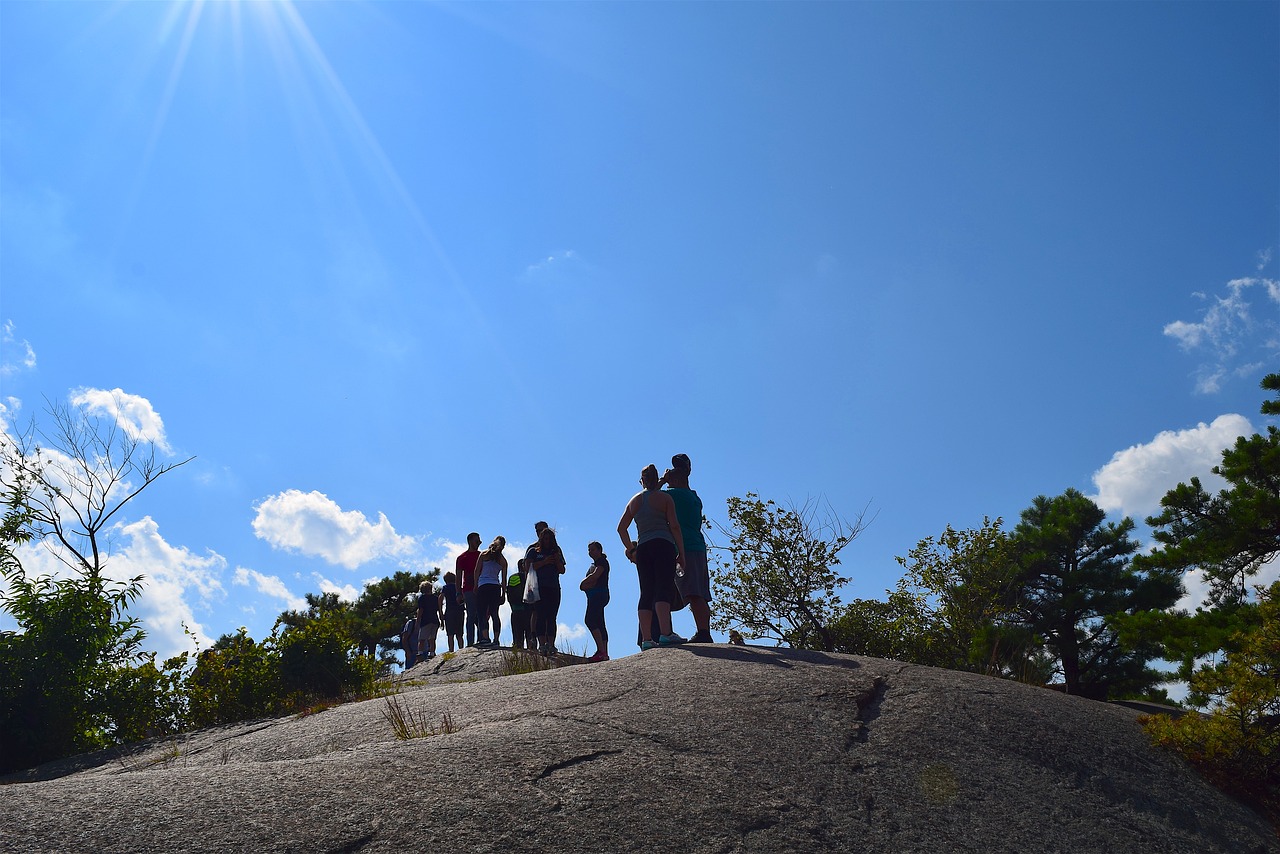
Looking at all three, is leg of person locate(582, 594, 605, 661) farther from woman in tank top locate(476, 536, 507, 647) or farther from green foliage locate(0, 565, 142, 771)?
green foliage locate(0, 565, 142, 771)

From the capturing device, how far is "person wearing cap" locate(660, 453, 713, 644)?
30.1ft

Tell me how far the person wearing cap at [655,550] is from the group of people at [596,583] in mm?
11

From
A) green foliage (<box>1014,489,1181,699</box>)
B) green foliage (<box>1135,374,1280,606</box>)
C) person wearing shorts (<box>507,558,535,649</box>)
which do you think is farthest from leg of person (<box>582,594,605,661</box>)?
green foliage (<box>1014,489,1181,699</box>)

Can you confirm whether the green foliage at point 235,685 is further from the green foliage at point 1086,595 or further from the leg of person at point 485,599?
the green foliage at point 1086,595

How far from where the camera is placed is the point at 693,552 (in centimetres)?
918

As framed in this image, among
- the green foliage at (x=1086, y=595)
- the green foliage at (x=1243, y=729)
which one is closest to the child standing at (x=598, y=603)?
the green foliage at (x=1243, y=729)

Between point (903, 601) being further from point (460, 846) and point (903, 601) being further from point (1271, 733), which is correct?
point (460, 846)

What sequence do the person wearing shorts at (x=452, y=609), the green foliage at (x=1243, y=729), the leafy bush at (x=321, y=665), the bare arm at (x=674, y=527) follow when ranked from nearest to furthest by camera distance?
the green foliage at (x=1243, y=729) < the bare arm at (x=674, y=527) < the leafy bush at (x=321, y=665) < the person wearing shorts at (x=452, y=609)

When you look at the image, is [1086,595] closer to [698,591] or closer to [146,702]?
[698,591]

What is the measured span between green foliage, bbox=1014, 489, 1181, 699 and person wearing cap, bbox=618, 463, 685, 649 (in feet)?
61.3

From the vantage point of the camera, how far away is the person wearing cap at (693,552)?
30.1 feet

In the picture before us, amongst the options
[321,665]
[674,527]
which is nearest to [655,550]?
[674,527]

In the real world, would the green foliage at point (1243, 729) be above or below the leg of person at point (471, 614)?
below

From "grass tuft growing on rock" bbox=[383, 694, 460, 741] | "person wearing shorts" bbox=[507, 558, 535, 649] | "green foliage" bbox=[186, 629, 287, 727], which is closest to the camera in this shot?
"grass tuft growing on rock" bbox=[383, 694, 460, 741]
